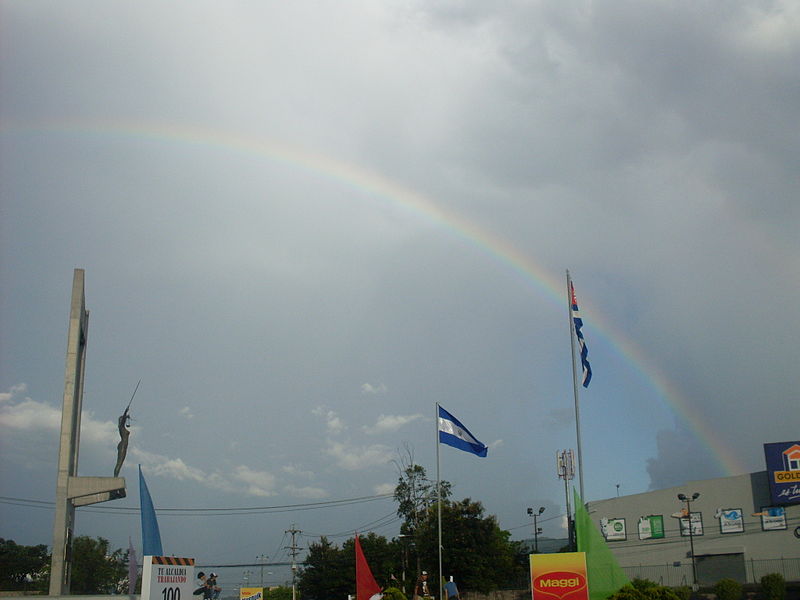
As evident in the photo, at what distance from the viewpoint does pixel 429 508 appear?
6925 centimetres

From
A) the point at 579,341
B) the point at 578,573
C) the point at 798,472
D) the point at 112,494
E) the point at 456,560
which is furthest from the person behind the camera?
the point at 798,472

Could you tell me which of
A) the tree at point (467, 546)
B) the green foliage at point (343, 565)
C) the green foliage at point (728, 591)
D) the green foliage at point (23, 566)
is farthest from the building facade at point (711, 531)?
the green foliage at point (23, 566)

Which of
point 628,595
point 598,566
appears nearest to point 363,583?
point 598,566

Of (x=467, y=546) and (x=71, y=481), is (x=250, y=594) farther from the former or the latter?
(x=71, y=481)

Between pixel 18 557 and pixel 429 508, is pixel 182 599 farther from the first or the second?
pixel 18 557

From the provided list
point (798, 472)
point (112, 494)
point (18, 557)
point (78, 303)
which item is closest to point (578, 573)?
point (112, 494)

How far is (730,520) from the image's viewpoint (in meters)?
64.4

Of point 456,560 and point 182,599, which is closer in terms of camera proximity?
point 182,599

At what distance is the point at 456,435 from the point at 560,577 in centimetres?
1182

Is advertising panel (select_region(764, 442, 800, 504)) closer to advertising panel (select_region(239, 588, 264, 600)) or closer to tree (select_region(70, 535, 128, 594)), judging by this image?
advertising panel (select_region(239, 588, 264, 600))

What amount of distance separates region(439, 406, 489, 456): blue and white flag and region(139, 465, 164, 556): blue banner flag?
44.4 ft

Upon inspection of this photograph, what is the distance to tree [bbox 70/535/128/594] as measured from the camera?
3216 inches

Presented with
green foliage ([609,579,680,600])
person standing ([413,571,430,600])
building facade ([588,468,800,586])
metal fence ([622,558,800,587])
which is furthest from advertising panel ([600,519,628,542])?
green foliage ([609,579,680,600])

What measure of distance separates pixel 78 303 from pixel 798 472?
5494 centimetres
